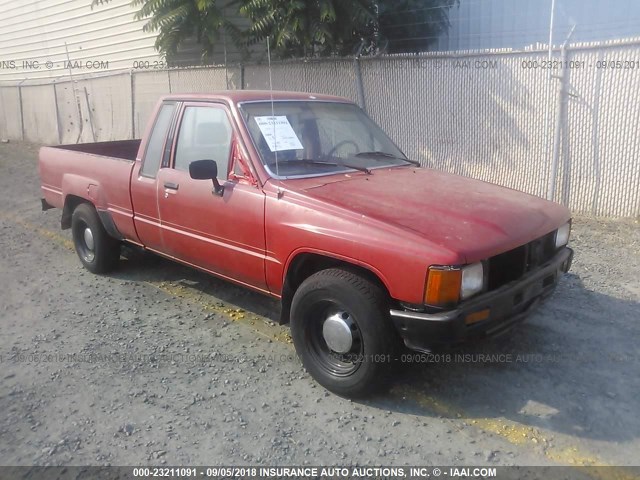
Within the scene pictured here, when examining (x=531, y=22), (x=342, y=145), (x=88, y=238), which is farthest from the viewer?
(x=531, y=22)

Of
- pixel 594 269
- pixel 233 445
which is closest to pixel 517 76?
pixel 594 269

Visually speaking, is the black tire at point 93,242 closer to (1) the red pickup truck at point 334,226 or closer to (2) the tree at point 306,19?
(1) the red pickup truck at point 334,226

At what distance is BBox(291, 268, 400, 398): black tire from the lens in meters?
3.32

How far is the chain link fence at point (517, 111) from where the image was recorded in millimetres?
6781

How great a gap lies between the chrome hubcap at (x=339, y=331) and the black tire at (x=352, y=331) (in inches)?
0.6

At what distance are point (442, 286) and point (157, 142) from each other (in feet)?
9.72

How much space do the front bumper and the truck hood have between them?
25 centimetres

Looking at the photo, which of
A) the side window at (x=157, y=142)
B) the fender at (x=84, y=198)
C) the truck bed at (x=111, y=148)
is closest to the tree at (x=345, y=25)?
the truck bed at (x=111, y=148)

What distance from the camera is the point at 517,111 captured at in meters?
7.48

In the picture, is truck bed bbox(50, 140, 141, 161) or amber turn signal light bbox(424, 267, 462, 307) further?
truck bed bbox(50, 140, 141, 161)

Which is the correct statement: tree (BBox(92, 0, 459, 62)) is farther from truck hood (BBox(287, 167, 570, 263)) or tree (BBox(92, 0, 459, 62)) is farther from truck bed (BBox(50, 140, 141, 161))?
truck hood (BBox(287, 167, 570, 263))

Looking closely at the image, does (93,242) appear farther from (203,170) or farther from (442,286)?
(442,286)

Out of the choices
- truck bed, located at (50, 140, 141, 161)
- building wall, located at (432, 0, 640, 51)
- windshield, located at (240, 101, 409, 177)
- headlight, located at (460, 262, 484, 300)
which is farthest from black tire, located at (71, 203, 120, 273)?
building wall, located at (432, 0, 640, 51)

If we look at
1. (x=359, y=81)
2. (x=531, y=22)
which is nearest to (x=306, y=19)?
(x=359, y=81)
